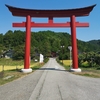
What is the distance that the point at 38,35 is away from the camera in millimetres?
140000

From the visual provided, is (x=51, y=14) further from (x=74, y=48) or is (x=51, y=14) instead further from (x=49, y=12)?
(x=74, y=48)

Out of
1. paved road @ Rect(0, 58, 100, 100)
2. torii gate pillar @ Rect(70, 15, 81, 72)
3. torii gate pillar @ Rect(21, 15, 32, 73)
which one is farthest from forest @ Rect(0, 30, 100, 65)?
paved road @ Rect(0, 58, 100, 100)

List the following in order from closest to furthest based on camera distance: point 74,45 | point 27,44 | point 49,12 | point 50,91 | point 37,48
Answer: point 50,91, point 27,44, point 74,45, point 49,12, point 37,48

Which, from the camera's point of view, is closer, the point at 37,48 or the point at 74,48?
the point at 74,48

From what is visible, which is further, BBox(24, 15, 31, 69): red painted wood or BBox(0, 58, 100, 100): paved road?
BBox(24, 15, 31, 69): red painted wood

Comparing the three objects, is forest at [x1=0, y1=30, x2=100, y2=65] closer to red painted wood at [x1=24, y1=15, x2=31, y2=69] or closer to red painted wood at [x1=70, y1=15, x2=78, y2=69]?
red painted wood at [x1=70, y1=15, x2=78, y2=69]

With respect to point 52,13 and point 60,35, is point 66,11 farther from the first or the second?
point 60,35

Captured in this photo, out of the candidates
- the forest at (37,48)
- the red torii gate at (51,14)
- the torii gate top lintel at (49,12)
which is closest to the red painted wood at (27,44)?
the red torii gate at (51,14)

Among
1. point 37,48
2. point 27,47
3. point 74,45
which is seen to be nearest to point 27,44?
point 27,47

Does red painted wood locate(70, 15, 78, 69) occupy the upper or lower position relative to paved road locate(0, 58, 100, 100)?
upper

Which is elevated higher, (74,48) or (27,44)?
(27,44)

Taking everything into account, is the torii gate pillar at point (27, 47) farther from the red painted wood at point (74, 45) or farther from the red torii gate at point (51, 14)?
the red painted wood at point (74, 45)

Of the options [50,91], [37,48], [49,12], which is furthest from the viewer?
[37,48]

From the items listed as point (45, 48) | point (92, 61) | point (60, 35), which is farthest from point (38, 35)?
point (92, 61)
